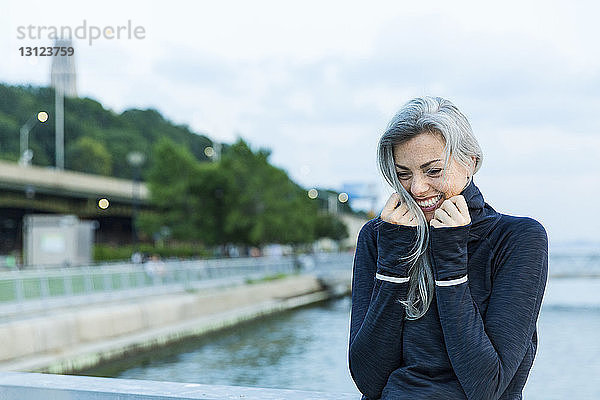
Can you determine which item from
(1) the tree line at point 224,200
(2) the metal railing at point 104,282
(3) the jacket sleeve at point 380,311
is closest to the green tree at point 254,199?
(1) the tree line at point 224,200

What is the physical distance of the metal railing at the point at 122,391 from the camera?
2311 mm

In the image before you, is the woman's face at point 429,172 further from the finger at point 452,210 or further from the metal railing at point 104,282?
the metal railing at point 104,282

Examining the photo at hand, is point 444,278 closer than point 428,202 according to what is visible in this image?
Yes

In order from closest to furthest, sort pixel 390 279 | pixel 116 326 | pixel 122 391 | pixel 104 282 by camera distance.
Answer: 1. pixel 390 279
2. pixel 122 391
3. pixel 116 326
4. pixel 104 282

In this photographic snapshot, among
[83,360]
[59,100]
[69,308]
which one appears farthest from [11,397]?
[59,100]

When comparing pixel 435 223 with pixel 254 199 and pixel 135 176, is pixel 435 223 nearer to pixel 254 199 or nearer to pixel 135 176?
pixel 135 176

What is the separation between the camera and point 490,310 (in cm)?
176

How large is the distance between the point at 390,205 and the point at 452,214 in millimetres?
174

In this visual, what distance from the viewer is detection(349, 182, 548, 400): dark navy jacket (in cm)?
172

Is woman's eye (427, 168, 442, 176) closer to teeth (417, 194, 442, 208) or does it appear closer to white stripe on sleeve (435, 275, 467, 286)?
teeth (417, 194, 442, 208)

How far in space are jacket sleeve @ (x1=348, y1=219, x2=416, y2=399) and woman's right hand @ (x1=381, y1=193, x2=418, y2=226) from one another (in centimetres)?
1

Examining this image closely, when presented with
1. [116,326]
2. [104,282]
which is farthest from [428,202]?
[104,282]

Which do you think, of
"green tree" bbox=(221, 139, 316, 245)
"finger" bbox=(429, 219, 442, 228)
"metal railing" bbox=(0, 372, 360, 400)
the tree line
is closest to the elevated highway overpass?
the tree line

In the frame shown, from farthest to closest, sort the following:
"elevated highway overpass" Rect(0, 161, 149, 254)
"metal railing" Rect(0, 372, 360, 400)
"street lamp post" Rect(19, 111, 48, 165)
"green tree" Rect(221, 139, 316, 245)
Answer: "street lamp post" Rect(19, 111, 48, 165), "elevated highway overpass" Rect(0, 161, 149, 254), "green tree" Rect(221, 139, 316, 245), "metal railing" Rect(0, 372, 360, 400)
